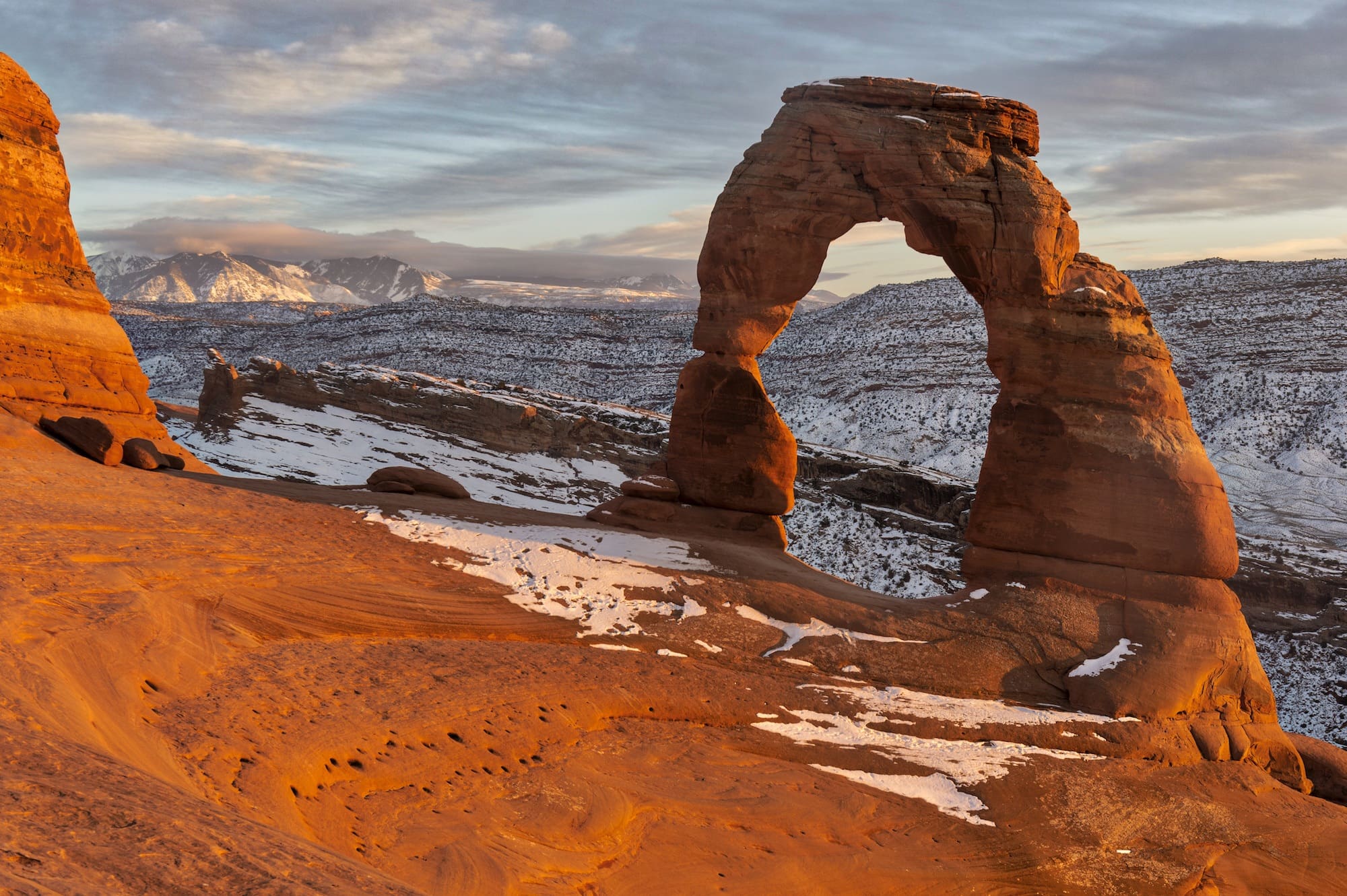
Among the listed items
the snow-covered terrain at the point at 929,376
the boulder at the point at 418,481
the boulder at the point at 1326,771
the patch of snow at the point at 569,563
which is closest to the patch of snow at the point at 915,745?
the patch of snow at the point at 569,563

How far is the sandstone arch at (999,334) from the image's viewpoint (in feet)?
57.8

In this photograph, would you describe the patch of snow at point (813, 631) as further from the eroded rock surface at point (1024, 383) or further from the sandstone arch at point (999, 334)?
the sandstone arch at point (999, 334)

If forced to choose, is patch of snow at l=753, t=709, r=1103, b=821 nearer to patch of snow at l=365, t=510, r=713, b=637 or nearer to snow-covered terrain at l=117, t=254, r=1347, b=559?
patch of snow at l=365, t=510, r=713, b=637

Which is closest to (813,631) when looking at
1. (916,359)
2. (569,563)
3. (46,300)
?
(569,563)

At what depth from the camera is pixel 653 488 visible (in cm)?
2119

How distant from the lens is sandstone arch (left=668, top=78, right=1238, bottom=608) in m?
17.6

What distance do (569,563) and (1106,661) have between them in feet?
27.9

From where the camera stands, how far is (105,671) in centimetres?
930

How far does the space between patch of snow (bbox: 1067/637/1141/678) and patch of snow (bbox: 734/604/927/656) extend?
2.48 m

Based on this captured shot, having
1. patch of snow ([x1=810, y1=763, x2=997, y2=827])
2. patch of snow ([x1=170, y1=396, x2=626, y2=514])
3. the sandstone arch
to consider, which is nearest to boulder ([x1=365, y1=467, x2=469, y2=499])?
the sandstone arch

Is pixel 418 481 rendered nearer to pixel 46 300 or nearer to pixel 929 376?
pixel 46 300

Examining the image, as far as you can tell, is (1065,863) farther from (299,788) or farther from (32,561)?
(32,561)

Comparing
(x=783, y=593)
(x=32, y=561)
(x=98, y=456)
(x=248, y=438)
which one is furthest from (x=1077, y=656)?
(x=248, y=438)

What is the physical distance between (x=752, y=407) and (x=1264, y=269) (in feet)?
211
